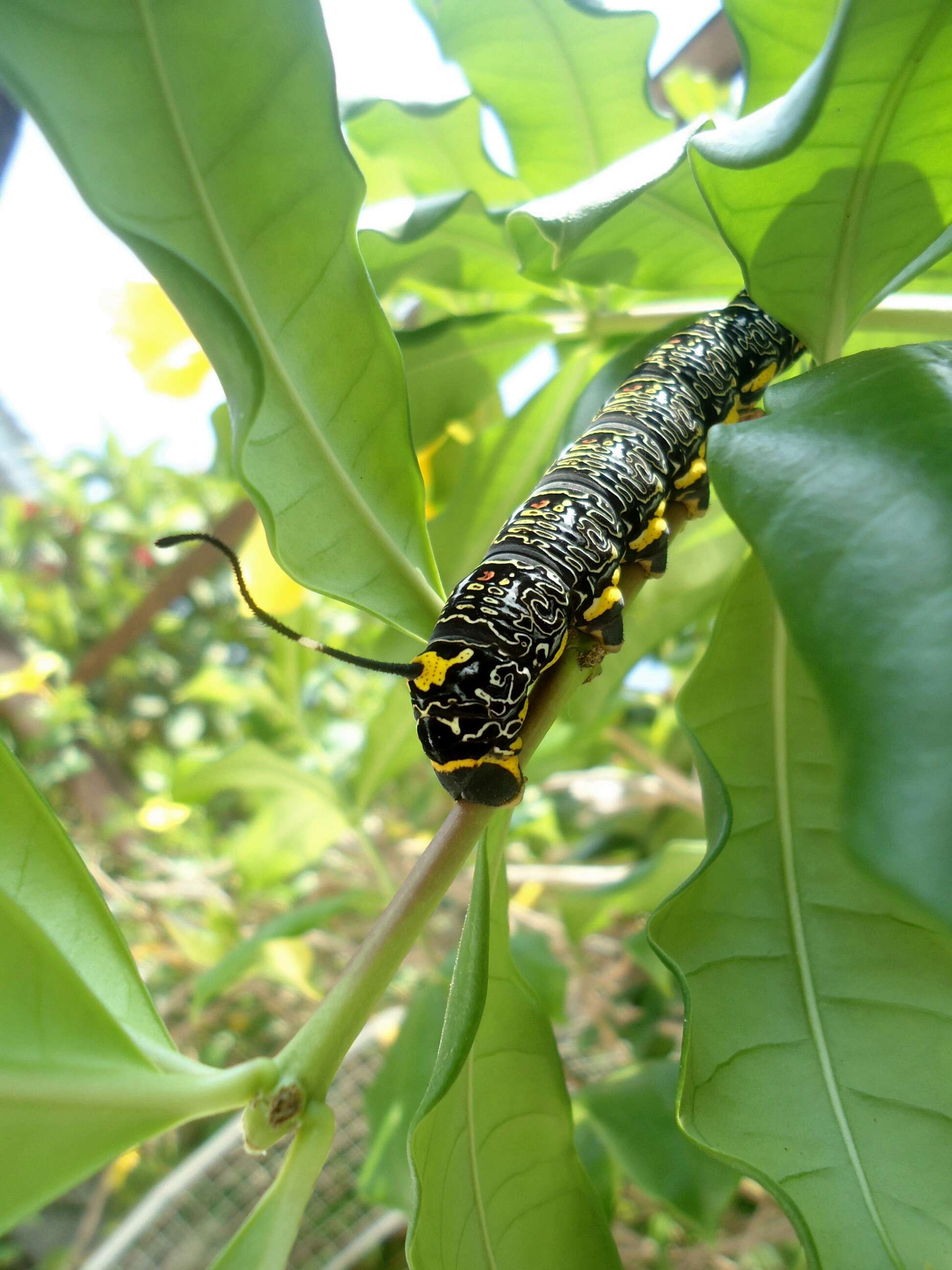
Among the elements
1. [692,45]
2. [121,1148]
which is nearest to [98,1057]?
[121,1148]

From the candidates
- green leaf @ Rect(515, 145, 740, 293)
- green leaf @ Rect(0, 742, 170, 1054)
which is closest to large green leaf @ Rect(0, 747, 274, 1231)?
green leaf @ Rect(0, 742, 170, 1054)

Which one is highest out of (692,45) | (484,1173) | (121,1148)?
(692,45)

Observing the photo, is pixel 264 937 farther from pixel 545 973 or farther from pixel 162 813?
pixel 162 813

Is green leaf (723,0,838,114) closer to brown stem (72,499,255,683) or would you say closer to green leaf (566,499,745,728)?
green leaf (566,499,745,728)

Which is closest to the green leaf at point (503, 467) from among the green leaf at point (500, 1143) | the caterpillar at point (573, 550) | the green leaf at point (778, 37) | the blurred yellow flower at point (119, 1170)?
the caterpillar at point (573, 550)

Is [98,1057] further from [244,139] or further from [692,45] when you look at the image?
[692,45]

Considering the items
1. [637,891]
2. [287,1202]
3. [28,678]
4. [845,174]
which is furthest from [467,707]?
[28,678]
